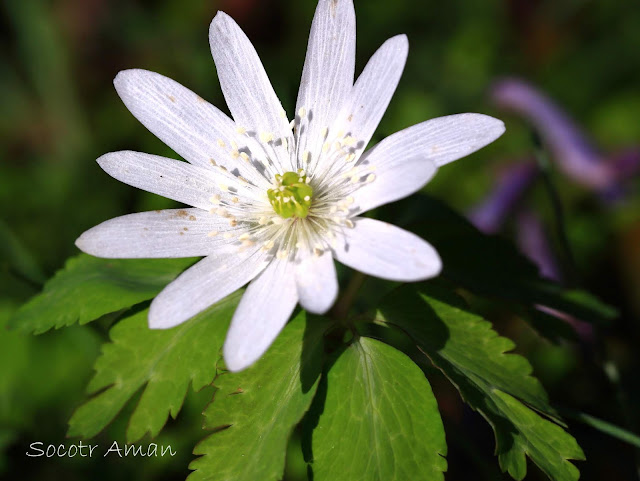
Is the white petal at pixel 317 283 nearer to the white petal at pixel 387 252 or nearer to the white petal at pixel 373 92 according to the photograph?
the white petal at pixel 387 252

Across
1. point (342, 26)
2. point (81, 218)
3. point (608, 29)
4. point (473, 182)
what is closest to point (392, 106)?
point (473, 182)

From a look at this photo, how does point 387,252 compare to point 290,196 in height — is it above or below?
above

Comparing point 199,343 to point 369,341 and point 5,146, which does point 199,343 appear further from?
point 5,146

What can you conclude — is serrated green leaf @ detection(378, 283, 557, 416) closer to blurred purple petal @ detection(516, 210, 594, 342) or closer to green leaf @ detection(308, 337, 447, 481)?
green leaf @ detection(308, 337, 447, 481)

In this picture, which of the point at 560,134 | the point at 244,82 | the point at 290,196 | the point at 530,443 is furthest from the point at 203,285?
the point at 560,134

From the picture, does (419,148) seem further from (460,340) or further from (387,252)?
(460,340)

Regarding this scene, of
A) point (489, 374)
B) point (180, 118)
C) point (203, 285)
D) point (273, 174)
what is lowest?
point (489, 374)

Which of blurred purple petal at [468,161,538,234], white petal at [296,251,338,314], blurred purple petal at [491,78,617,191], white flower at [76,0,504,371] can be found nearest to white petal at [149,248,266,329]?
white flower at [76,0,504,371]
